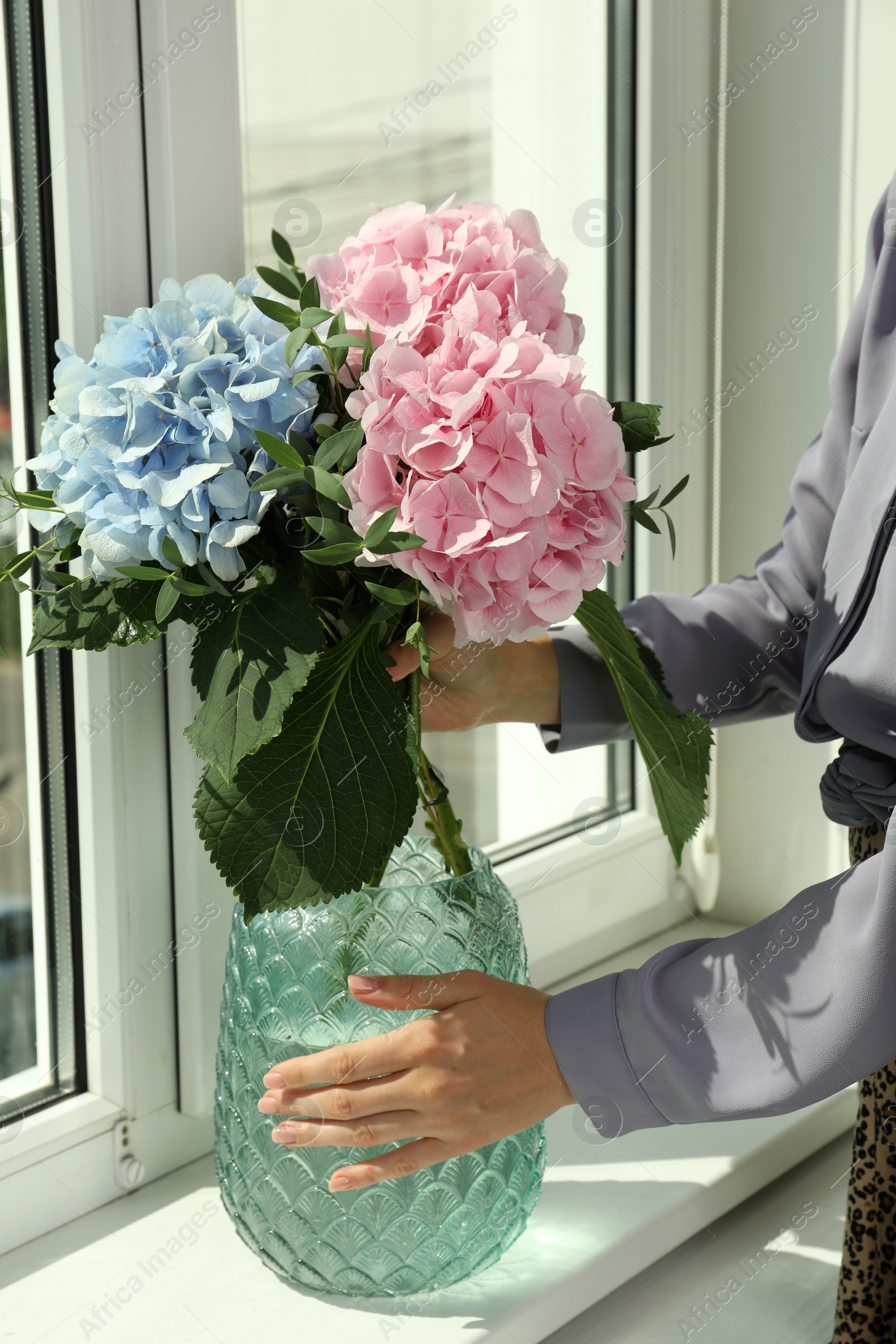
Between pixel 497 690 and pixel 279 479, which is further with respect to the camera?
pixel 497 690

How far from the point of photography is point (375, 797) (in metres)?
0.51

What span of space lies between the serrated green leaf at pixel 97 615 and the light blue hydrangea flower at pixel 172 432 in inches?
0.8

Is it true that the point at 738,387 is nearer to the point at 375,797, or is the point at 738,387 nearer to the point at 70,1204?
the point at 375,797

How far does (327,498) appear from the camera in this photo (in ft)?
1.59

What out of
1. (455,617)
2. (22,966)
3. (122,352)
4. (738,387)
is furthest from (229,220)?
(738,387)

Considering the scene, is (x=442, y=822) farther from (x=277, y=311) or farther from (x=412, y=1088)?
(x=277, y=311)

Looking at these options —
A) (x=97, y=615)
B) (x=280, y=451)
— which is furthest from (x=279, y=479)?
(x=97, y=615)

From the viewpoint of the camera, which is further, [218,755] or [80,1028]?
[80,1028]

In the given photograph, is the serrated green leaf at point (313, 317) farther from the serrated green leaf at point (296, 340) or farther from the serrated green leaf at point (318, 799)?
the serrated green leaf at point (318, 799)

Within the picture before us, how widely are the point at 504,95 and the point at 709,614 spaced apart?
48 centimetres

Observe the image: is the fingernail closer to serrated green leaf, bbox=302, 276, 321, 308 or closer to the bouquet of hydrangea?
the bouquet of hydrangea

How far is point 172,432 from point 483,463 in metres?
0.13

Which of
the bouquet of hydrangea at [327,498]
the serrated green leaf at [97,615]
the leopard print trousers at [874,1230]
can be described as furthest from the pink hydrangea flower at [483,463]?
the leopard print trousers at [874,1230]

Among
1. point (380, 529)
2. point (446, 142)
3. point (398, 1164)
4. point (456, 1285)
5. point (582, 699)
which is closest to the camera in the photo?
point (380, 529)
